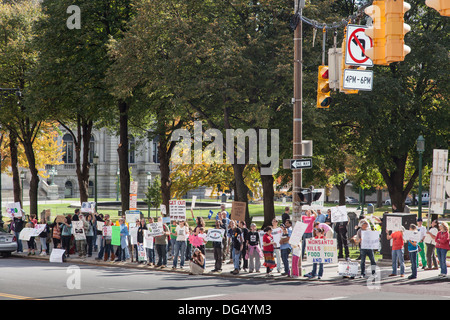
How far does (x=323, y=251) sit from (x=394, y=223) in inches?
116

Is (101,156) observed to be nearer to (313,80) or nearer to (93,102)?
(93,102)

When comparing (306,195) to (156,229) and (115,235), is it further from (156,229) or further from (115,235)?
(115,235)

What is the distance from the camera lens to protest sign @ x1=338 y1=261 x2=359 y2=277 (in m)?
Answer: 18.6

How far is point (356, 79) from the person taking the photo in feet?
45.3

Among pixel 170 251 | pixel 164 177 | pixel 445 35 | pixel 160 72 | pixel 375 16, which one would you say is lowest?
pixel 170 251

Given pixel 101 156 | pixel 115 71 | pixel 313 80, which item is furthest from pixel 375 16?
pixel 101 156

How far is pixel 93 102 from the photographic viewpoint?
106ft

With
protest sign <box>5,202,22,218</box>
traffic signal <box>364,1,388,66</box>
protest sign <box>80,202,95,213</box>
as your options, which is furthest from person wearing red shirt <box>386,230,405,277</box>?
protest sign <box>5,202,22,218</box>

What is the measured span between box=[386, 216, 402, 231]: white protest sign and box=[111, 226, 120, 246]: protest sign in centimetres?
1040

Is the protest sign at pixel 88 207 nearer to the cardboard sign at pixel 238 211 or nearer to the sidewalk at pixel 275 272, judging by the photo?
the sidewalk at pixel 275 272

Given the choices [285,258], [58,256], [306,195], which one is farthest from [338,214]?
[58,256]
